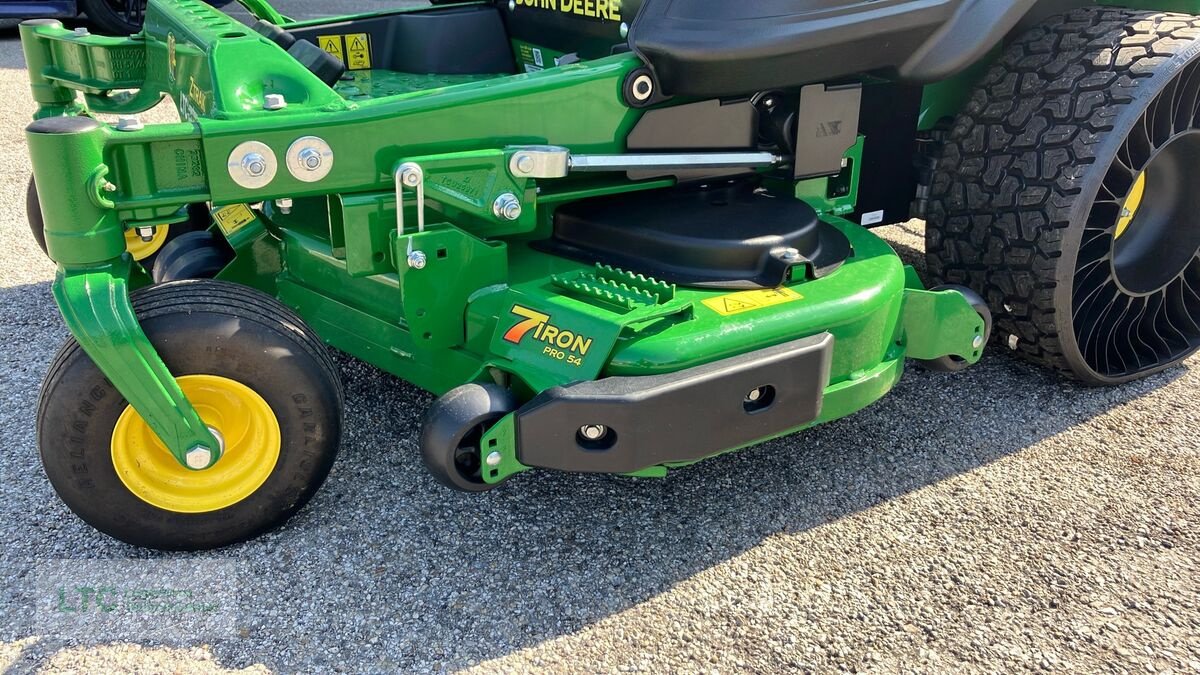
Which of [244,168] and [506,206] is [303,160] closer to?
[244,168]

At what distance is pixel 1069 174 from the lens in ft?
9.45

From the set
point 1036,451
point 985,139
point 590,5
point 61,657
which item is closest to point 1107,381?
point 1036,451

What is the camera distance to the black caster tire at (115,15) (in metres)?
8.33

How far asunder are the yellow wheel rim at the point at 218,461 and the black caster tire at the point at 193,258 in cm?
94

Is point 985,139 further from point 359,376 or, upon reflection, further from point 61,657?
point 61,657

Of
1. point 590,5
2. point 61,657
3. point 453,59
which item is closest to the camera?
point 61,657

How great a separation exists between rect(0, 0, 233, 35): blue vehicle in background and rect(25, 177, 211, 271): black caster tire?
16.7 feet

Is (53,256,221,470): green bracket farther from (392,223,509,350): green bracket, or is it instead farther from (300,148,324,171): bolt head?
(392,223,509,350): green bracket

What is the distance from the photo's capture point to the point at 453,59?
363 centimetres

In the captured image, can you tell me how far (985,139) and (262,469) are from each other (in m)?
2.16

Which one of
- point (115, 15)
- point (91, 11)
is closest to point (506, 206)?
point (91, 11)

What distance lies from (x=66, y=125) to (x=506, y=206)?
0.93 metres

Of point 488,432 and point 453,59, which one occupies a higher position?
point 453,59

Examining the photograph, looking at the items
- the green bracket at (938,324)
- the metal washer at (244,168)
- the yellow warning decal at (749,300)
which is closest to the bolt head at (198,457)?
the metal washer at (244,168)
